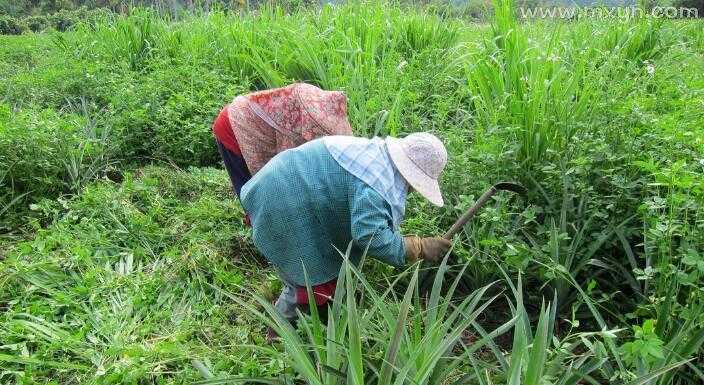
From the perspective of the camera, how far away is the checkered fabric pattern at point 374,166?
1.88m

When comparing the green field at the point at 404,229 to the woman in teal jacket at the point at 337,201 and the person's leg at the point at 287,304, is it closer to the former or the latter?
the person's leg at the point at 287,304

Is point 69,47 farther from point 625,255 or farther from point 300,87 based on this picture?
point 625,255

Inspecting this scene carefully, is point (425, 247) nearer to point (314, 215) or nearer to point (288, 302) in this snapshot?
point (314, 215)

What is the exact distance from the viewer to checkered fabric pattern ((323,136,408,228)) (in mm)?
1880

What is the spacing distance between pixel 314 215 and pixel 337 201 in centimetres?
11

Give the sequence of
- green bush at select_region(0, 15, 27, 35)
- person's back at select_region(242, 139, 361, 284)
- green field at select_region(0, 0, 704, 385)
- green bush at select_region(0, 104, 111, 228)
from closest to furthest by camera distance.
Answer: green field at select_region(0, 0, 704, 385) → person's back at select_region(242, 139, 361, 284) → green bush at select_region(0, 104, 111, 228) → green bush at select_region(0, 15, 27, 35)

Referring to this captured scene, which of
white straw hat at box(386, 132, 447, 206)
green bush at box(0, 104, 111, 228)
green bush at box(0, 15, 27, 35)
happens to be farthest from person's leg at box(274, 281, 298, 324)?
green bush at box(0, 15, 27, 35)

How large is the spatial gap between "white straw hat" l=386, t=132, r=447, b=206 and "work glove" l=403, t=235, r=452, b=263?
235 millimetres

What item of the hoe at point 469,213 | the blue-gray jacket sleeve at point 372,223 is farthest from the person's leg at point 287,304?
the hoe at point 469,213

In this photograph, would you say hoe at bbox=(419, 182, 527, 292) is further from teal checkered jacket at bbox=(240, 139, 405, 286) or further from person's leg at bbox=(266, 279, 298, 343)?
person's leg at bbox=(266, 279, 298, 343)

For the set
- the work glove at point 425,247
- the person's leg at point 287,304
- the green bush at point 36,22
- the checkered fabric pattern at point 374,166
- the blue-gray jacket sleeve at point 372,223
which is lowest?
the green bush at point 36,22

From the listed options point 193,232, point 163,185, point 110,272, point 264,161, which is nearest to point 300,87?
point 264,161

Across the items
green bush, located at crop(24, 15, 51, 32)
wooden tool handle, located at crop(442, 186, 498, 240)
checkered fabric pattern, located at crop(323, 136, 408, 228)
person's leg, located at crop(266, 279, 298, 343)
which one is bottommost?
green bush, located at crop(24, 15, 51, 32)

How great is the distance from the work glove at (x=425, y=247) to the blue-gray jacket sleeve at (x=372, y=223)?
17cm
